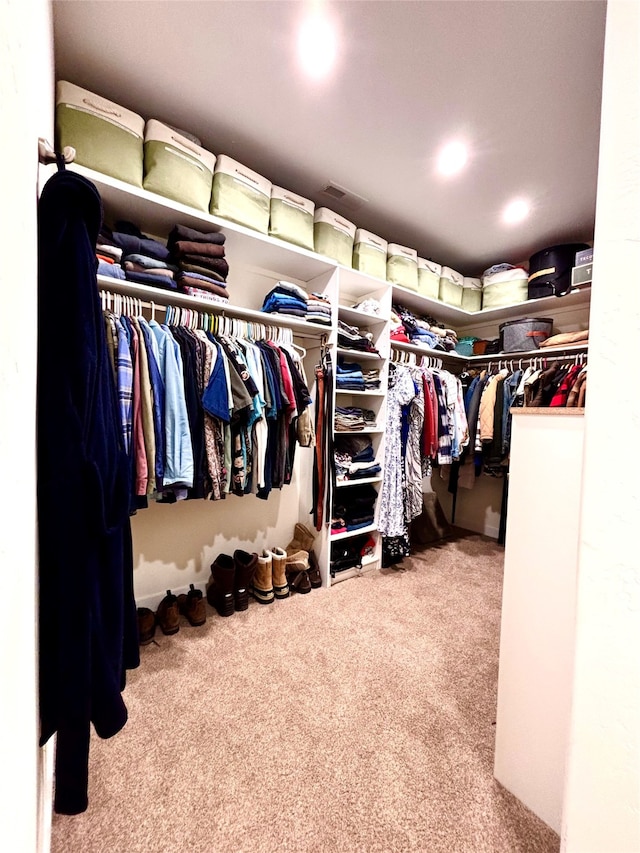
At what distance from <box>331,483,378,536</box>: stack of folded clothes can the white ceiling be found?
2018 millimetres

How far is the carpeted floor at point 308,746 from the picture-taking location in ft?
2.98

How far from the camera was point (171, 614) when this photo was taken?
1.72 m

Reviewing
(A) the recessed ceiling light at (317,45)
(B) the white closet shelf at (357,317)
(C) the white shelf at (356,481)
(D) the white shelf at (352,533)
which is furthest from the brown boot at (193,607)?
(A) the recessed ceiling light at (317,45)

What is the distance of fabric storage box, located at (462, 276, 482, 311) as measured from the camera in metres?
2.99

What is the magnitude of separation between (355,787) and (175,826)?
1.71ft

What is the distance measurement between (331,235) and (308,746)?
2.50 metres

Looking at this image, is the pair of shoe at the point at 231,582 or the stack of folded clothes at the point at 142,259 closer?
the stack of folded clothes at the point at 142,259

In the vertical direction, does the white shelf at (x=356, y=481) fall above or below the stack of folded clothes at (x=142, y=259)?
below

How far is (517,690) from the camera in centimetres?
104

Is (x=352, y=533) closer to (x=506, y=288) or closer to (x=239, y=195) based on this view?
(x=239, y=195)

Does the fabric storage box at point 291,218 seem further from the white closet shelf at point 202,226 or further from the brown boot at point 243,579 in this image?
the brown boot at point 243,579

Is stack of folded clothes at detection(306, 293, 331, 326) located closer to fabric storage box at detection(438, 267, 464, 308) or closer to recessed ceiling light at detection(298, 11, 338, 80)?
recessed ceiling light at detection(298, 11, 338, 80)

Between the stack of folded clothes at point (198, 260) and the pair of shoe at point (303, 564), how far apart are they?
1.63 meters

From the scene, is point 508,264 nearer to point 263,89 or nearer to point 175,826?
point 263,89
